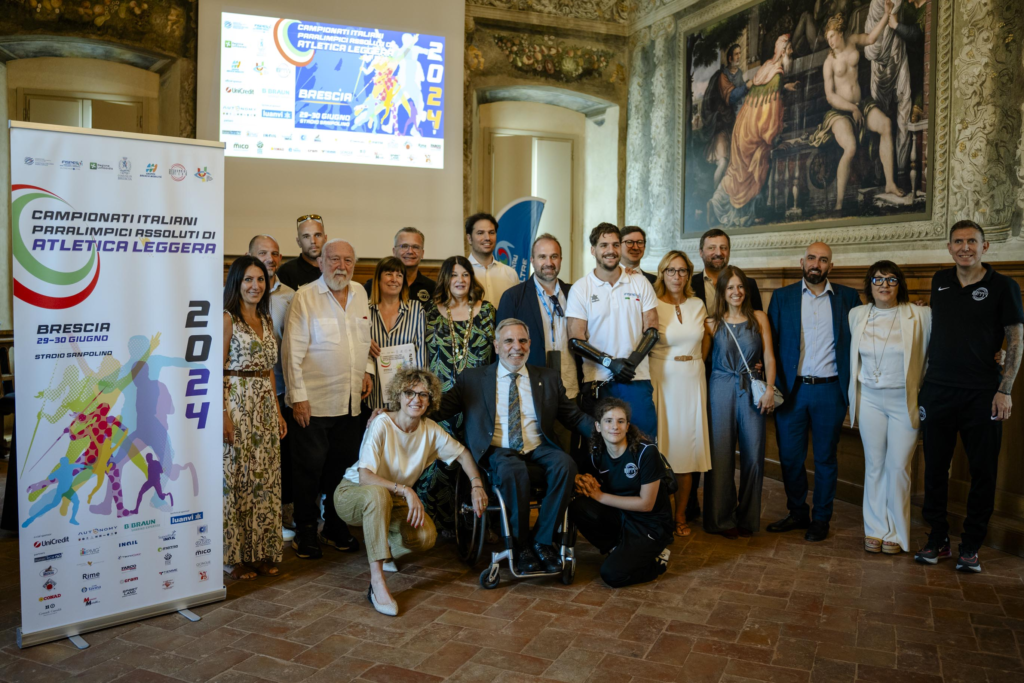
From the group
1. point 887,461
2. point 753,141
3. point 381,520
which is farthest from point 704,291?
point 753,141

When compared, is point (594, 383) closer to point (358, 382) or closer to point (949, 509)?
point (358, 382)

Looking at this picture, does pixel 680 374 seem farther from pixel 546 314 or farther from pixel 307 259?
pixel 307 259

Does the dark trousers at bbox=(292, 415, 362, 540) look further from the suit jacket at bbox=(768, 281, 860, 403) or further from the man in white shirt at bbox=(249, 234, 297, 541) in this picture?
the suit jacket at bbox=(768, 281, 860, 403)

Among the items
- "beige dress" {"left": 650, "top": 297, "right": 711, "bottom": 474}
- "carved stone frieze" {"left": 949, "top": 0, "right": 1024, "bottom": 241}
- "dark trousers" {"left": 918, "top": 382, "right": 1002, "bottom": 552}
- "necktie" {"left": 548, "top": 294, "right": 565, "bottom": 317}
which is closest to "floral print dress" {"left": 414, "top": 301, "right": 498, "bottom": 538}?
"necktie" {"left": 548, "top": 294, "right": 565, "bottom": 317}

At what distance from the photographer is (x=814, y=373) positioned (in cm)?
453

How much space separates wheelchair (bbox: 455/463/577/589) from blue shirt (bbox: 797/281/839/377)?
69.9 inches

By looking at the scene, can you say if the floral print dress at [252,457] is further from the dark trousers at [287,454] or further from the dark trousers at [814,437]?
the dark trousers at [814,437]

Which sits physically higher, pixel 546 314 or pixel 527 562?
pixel 546 314

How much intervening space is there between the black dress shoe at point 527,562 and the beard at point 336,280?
1.62 meters

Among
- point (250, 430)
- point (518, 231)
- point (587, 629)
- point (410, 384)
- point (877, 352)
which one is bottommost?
point (587, 629)

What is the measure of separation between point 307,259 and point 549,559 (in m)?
2.45

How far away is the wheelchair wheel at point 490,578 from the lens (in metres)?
3.73

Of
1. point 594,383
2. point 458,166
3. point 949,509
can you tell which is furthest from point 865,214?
point 458,166

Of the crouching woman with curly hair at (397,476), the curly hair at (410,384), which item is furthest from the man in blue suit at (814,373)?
the curly hair at (410,384)
